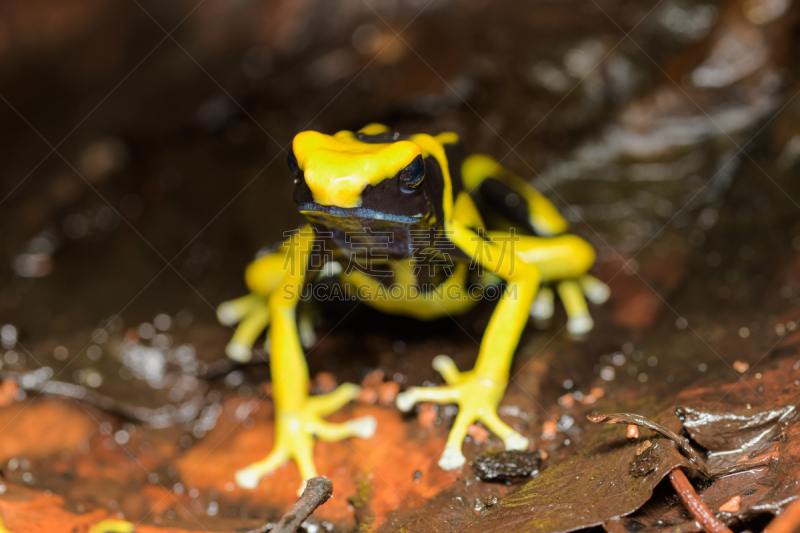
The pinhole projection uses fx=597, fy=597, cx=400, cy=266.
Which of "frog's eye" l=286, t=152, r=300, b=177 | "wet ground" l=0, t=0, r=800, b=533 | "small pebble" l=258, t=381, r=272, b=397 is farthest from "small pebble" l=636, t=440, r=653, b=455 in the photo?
"small pebble" l=258, t=381, r=272, b=397

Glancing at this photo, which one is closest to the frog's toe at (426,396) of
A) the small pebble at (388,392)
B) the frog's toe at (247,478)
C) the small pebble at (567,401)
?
the small pebble at (388,392)

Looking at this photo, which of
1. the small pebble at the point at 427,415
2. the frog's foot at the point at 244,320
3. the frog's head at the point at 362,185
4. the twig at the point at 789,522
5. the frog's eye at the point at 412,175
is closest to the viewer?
the twig at the point at 789,522

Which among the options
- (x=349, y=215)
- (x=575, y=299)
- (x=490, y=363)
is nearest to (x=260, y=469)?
(x=490, y=363)

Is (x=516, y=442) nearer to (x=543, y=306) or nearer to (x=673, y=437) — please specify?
(x=673, y=437)

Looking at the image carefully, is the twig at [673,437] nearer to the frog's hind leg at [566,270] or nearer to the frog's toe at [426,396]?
the frog's toe at [426,396]

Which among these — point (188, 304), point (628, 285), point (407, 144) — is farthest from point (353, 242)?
point (628, 285)

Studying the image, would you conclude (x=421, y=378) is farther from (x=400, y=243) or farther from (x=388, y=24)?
(x=388, y=24)
